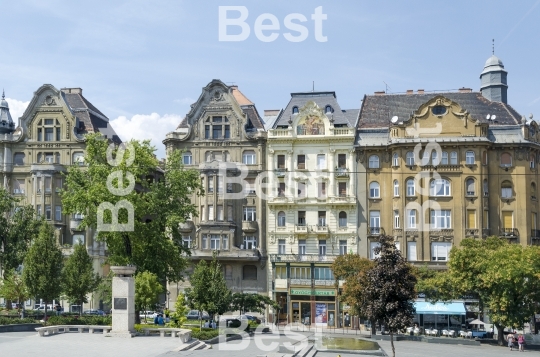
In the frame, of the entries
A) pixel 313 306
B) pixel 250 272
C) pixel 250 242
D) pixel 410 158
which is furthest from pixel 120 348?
pixel 410 158

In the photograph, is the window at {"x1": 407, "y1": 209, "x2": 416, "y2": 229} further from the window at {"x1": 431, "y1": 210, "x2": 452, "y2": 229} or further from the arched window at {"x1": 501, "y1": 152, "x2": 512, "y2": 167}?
the arched window at {"x1": 501, "y1": 152, "x2": 512, "y2": 167}

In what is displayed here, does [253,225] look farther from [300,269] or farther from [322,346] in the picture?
[322,346]

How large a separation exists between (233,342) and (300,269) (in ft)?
73.0

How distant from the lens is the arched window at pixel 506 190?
65125 millimetres

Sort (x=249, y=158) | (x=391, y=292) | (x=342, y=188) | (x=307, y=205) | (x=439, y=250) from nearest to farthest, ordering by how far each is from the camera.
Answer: (x=391, y=292), (x=439, y=250), (x=307, y=205), (x=342, y=188), (x=249, y=158)

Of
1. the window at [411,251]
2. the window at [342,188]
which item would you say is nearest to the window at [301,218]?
the window at [342,188]

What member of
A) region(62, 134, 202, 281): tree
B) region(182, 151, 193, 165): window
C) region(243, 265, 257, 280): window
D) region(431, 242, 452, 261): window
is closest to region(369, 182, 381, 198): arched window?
region(431, 242, 452, 261): window

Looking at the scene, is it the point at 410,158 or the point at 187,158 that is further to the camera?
the point at 187,158

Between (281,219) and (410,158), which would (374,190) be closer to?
(410,158)

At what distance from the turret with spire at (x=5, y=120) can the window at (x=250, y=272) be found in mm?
28349

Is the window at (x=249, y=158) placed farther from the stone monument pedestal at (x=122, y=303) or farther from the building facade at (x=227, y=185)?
the stone monument pedestal at (x=122, y=303)

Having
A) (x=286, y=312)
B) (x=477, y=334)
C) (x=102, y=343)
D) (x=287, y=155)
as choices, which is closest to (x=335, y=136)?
(x=287, y=155)

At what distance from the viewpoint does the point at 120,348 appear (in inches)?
1460

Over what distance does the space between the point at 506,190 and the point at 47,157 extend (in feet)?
141
